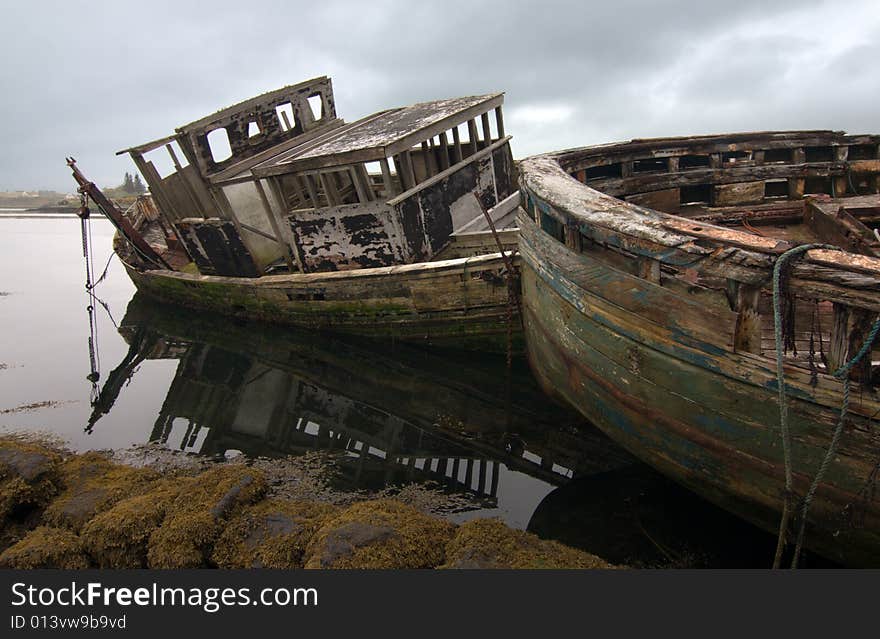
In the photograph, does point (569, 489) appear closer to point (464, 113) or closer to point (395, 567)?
point (395, 567)

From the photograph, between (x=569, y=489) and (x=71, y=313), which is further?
(x=71, y=313)

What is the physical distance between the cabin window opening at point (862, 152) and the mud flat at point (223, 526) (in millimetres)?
6953

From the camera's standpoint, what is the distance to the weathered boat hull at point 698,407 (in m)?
2.99

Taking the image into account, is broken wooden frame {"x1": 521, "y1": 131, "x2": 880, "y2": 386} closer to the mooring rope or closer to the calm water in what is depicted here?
the mooring rope

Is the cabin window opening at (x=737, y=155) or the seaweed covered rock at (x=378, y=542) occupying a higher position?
the cabin window opening at (x=737, y=155)

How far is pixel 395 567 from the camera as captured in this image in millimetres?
3309

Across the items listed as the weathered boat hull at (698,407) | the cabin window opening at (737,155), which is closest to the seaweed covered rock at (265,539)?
the weathered boat hull at (698,407)

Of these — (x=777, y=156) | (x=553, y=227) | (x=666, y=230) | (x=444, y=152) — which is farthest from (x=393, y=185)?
(x=666, y=230)

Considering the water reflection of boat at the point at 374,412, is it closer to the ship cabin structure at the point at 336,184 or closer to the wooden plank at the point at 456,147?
the ship cabin structure at the point at 336,184

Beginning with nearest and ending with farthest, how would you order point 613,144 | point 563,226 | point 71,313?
point 563,226, point 613,144, point 71,313

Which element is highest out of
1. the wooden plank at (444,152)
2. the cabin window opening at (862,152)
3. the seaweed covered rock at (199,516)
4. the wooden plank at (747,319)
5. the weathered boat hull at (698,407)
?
the wooden plank at (444,152)

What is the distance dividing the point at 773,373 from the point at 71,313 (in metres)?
15.4

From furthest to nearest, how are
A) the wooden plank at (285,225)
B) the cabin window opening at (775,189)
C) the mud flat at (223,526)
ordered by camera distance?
the wooden plank at (285,225)
the cabin window opening at (775,189)
the mud flat at (223,526)

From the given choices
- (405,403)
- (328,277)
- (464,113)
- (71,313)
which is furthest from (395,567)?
(71,313)
